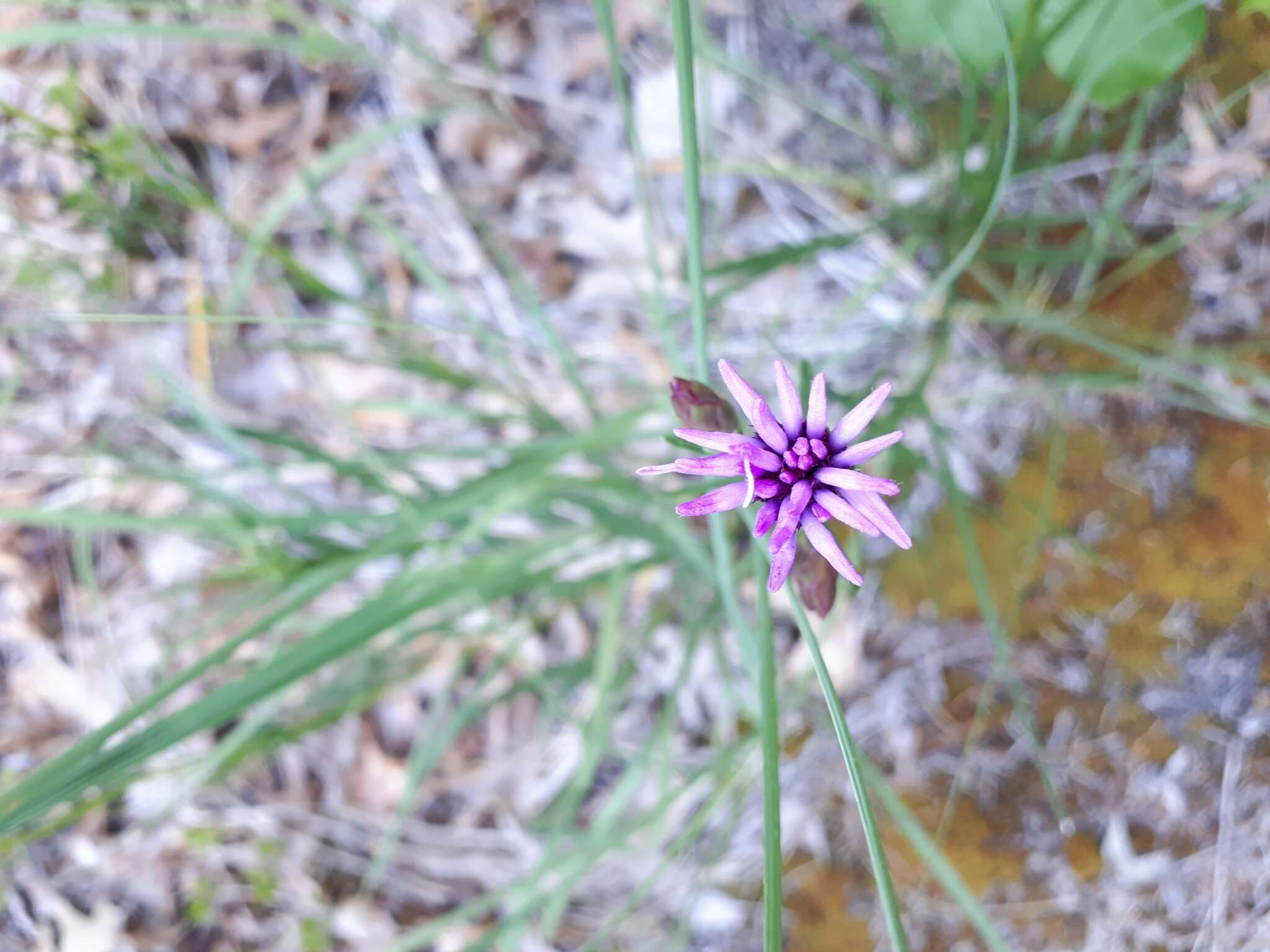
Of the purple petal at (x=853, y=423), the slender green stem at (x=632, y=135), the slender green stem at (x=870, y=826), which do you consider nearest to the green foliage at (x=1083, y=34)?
the slender green stem at (x=632, y=135)

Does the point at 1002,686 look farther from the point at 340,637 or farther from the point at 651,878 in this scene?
the point at 340,637

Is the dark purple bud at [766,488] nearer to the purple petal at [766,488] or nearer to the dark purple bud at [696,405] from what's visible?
the purple petal at [766,488]

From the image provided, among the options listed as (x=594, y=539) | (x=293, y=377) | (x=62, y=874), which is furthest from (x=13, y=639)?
(x=594, y=539)

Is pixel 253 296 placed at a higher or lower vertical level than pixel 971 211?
lower

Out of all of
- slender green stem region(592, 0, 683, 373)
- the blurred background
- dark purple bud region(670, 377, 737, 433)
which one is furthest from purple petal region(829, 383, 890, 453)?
slender green stem region(592, 0, 683, 373)

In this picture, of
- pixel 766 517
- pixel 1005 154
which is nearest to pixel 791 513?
pixel 766 517

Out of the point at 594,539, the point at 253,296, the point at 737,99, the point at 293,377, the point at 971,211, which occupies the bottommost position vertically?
the point at 594,539

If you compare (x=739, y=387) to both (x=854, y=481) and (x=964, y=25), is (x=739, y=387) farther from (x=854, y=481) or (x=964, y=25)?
(x=964, y=25)
